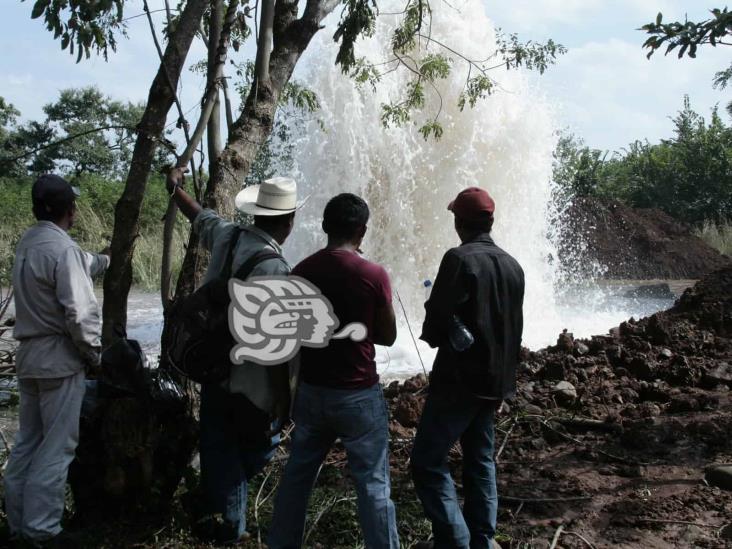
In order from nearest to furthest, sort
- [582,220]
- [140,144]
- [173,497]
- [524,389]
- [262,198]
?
[262,198]
[173,497]
[140,144]
[524,389]
[582,220]

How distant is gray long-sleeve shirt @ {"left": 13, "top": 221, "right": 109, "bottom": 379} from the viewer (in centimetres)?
316

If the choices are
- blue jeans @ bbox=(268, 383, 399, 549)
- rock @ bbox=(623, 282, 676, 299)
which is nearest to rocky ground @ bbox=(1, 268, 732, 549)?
blue jeans @ bbox=(268, 383, 399, 549)

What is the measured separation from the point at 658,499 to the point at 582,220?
23.1 meters

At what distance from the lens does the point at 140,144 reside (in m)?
4.07

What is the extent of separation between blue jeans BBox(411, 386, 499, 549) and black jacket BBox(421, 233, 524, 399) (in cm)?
9

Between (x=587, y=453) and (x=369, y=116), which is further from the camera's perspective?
(x=369, y=116)

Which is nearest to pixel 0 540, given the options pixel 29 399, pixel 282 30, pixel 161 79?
pixel 29 399

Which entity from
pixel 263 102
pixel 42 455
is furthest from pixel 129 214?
pixel 42 455

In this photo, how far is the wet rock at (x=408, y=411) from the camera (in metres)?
5.23

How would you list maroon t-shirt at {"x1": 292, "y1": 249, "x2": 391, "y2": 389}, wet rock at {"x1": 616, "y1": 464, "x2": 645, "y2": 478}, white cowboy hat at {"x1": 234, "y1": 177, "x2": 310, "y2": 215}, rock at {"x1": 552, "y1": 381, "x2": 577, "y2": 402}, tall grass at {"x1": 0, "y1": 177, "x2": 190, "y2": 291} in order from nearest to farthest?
1. maroon t-shirt at {"x1": 292, "y1": 249, "x2": 391, "y2": 389}
2. white cowboy hat at {"x1": 234, "y1": 177, "x2": 310, "y2": 215}
3. wet rock at {"x1": 616, "y1": 464, "x2": 645, "y2": 478}
4. rock at {"x1": 552, "y1": 381, "x2": 577, "y2": 402}
5. tall grass at {"x1": 0, "y1": 177, "x2": 190, "y2": 291}

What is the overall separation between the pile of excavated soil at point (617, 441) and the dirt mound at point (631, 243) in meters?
17.0

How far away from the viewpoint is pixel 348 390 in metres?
2.90

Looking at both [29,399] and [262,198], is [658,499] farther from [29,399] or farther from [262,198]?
[29,399]
